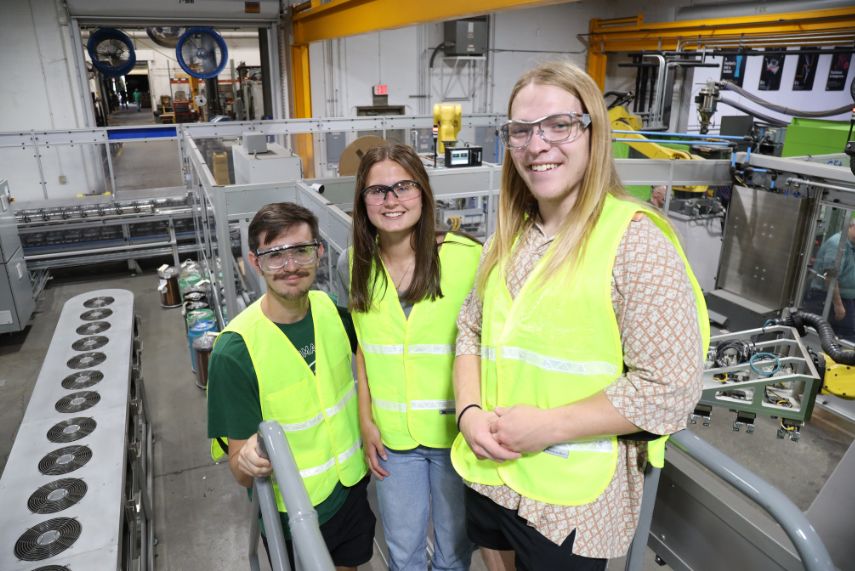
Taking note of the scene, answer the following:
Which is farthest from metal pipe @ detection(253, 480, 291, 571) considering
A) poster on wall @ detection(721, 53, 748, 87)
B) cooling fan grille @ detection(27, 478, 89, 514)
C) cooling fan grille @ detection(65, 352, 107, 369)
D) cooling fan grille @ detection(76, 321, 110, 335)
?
poster on wall @ detection(721, 53, 748, 87)

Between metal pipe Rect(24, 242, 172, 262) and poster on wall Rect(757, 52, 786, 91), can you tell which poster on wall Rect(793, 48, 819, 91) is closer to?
poster on wall Rect(757, 52, 786, 91)

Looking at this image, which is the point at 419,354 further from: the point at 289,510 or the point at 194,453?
the point at 194,453

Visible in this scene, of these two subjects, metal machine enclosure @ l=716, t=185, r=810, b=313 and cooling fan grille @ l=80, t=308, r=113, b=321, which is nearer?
cooling fan grille @ l=80, t=308, r=113, b=321

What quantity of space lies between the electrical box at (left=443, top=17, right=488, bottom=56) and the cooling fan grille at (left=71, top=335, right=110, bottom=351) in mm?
9493

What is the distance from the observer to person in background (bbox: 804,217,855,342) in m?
4.43

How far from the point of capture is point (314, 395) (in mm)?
1709

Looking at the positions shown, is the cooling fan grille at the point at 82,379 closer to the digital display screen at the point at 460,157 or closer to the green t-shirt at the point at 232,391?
the green t-shirt at the point at 232,391

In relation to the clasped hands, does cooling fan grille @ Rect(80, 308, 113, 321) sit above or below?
below

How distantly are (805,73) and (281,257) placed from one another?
1317 cm

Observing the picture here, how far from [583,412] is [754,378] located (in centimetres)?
282

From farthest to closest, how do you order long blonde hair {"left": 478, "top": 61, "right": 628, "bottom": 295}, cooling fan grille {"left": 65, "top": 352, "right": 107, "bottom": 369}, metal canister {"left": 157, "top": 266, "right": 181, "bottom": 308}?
metal canister {"left": 157, "top": 266, "right": 181, "bottom": 308}
cooling fan grille {"left": 65, "top": 352, "right": 107, "bottom": 369}
long blonde hair {"left": 478, "top": 61, "right": 628, "bottom": 295}

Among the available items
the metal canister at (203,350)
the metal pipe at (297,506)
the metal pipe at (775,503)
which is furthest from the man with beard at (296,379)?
the metal canister at (203,350)

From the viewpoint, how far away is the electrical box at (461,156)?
4.85m

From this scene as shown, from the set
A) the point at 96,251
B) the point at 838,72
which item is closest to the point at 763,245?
the point at 96,251
